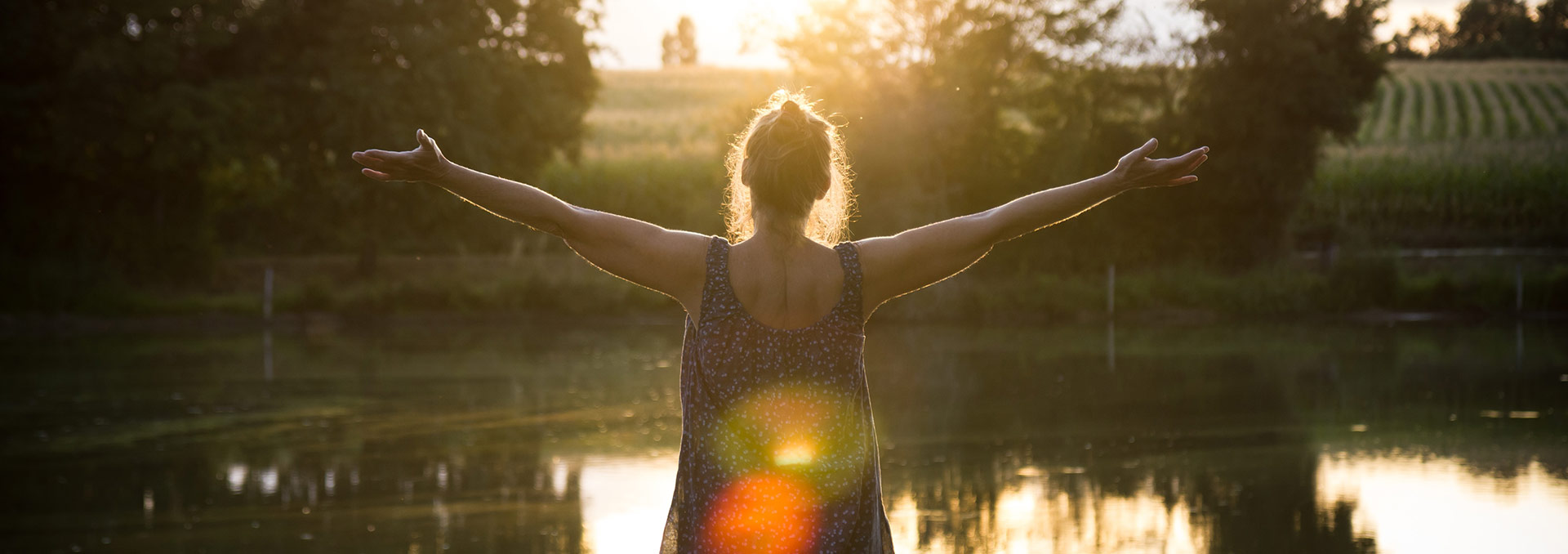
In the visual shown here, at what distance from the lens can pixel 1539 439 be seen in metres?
9.46

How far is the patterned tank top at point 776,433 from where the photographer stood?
262cm

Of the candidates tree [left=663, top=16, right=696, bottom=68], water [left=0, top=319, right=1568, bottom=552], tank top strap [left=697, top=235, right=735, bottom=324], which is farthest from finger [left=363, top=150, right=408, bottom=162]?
tree [left=663, top=16, right=696, bottom=68]

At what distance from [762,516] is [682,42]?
407 feet

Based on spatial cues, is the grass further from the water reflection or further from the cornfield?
the water reflection

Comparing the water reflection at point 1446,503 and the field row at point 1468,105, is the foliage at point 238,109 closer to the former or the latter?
the water reflection at point 1446,503

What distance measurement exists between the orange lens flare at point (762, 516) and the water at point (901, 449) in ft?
12.4

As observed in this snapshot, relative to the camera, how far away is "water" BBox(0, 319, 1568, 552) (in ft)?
22.5

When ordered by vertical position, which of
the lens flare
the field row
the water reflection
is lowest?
the water reflection

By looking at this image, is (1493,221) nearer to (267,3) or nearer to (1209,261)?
(1209,261)

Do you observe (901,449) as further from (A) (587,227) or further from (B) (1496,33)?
(B) (1496,33)

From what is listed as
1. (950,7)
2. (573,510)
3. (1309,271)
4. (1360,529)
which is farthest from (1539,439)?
(950,7)

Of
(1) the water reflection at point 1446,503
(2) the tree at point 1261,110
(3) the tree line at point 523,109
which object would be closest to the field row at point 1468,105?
(2) the tree at point 1261,110

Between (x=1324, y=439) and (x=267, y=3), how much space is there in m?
20.8

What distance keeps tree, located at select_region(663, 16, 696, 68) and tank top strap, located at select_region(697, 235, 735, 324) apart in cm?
12110
